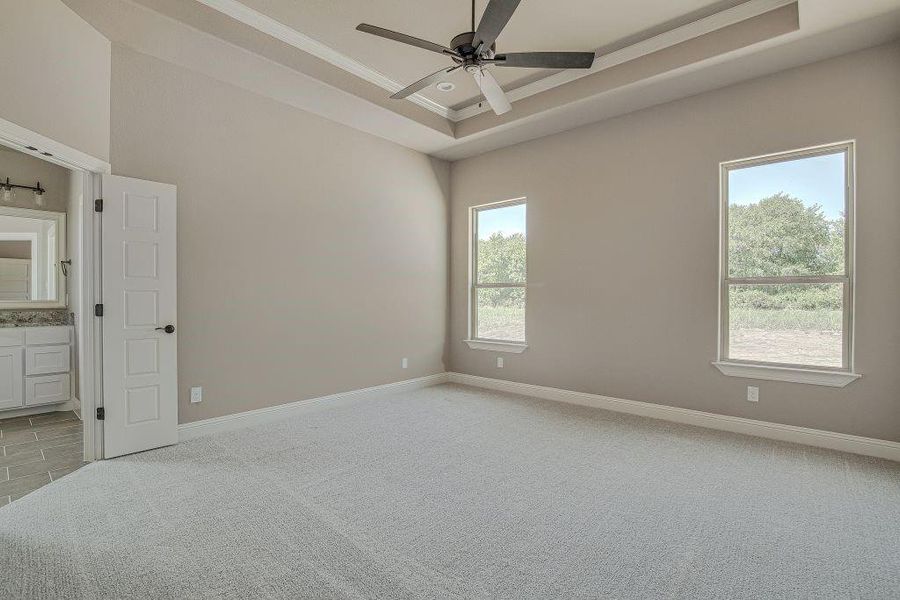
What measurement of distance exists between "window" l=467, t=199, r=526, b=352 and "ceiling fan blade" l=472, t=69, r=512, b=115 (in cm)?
197

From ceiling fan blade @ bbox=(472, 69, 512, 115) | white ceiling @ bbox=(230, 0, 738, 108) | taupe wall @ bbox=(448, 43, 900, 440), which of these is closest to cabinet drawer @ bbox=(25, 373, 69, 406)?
white ceiling @ bbox=(230, 0, 738, 108)

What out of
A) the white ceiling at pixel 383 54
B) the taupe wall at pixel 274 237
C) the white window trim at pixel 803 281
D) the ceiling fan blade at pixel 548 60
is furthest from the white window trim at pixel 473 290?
the ceiling fan blade at pixel 548 60

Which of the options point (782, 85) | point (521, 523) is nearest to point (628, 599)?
point (521, 523)

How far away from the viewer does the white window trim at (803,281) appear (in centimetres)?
329

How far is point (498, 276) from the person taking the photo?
18.5 feet

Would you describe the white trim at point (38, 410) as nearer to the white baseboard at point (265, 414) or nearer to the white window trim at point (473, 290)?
the white baseboard at point (265, 414)

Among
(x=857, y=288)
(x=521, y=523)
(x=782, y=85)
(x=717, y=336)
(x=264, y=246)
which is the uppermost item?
(x=782, y=85)

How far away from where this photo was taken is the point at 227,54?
10.9 feet

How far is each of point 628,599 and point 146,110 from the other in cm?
433

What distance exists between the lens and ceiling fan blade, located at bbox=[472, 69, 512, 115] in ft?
9.50

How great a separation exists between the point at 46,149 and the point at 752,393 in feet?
17.7

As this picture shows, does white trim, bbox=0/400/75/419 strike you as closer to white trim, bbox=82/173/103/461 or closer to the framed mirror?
the framed mirror

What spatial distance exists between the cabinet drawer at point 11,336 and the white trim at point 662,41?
546cm

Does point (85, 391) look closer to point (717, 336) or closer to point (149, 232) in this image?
point (149, 232)
